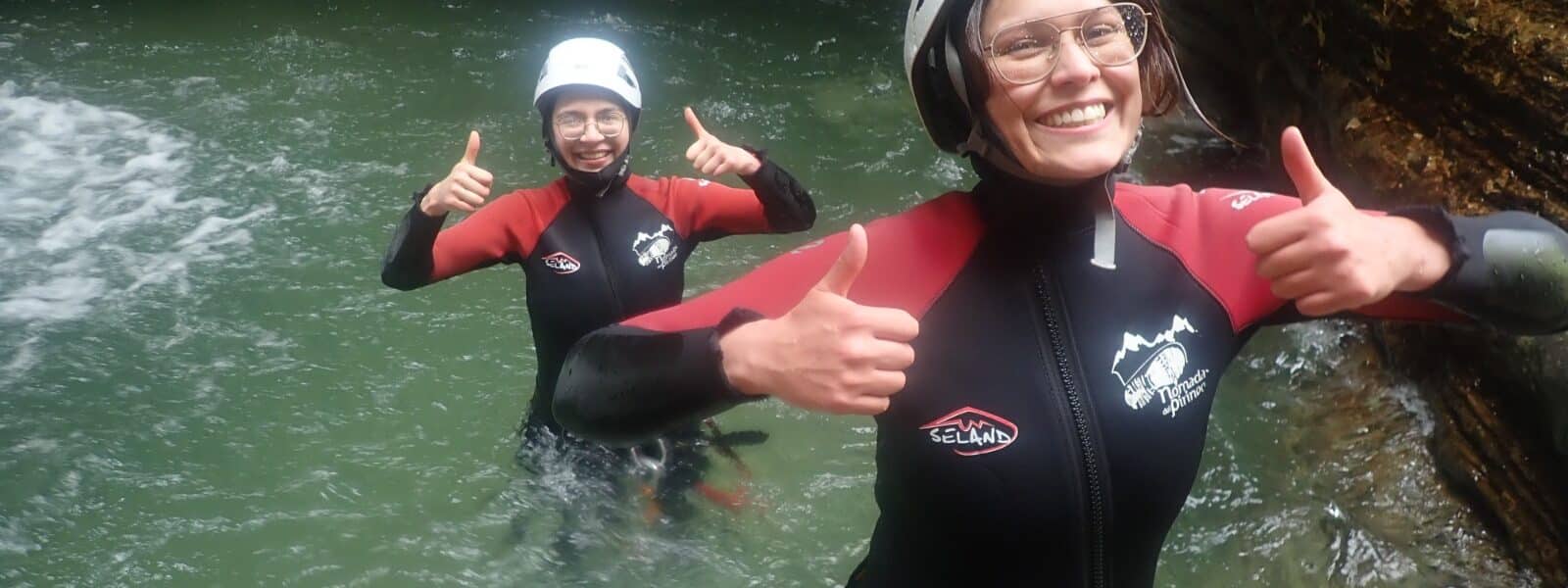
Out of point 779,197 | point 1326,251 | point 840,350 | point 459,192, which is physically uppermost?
point 1326,251

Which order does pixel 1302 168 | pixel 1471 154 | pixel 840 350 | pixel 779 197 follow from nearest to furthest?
pixel 840 350
pixel 1302 168
pixel 779 197
pixel 1471 154

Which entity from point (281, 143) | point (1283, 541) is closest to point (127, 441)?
point (281, 143)

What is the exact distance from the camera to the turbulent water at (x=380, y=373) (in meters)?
3.68

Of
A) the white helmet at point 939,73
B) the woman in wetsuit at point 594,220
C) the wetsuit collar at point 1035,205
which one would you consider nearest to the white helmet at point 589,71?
the woman in wetsuit at point 594,220

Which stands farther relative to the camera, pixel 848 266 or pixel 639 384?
pixel 639 384

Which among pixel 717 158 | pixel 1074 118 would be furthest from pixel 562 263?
pixel 1074 118

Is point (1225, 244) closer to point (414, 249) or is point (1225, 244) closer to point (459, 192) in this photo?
point (459, 192)

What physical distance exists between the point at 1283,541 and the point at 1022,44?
2.87 meters

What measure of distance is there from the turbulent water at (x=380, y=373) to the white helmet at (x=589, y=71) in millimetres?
1411

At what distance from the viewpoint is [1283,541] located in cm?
A: 361

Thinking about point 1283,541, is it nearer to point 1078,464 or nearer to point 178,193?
point 1078,464

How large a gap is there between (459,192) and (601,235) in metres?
0.55

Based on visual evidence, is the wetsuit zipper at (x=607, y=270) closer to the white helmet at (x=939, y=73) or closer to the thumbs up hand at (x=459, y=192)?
the thumbs up hand at (x=459, y=192)

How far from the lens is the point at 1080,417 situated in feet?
4.83
